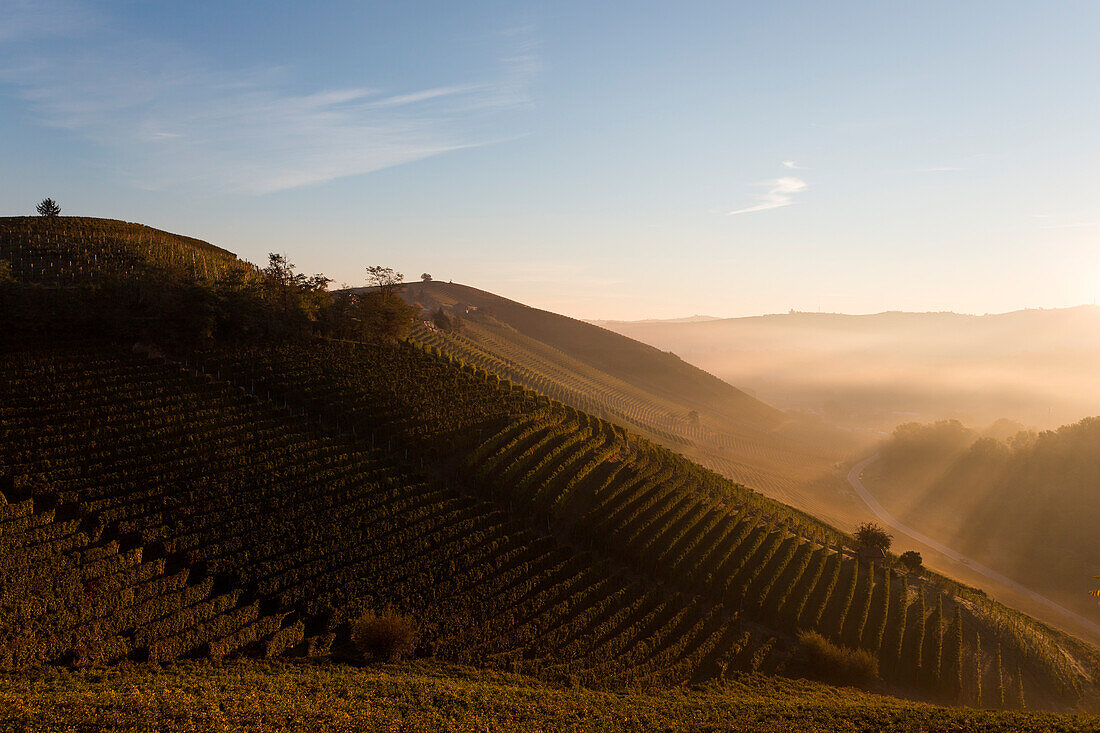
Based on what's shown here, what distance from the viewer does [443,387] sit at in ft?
183

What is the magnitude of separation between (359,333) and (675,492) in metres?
40.7

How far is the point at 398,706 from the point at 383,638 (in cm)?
727

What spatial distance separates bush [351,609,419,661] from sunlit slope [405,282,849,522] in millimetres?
63281

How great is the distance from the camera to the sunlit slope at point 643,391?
9562 centimetres

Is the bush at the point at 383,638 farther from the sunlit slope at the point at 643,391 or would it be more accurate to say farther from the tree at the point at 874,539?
the sunlit slope at the point at 643,391

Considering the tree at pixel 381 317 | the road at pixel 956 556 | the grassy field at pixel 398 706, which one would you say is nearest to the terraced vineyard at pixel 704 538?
the grassy field at pixel 398 706

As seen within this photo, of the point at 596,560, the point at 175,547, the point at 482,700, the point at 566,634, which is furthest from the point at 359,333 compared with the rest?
the point at 482,700

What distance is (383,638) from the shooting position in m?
28.6

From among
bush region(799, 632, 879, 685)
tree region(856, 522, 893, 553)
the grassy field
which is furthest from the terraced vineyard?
the grassy field

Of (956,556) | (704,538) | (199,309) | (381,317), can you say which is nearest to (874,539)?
(704,538)

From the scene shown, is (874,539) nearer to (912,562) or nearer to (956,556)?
(912,562)

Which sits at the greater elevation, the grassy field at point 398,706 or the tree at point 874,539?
the tree at point 874,539

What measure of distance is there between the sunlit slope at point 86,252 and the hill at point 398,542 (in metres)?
11.2

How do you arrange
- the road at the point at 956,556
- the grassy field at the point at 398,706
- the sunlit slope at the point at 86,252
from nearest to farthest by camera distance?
the grassy field at the point at 398,706 < the road at the point at 956,556 < the sunlit slope at the point at 86,252
